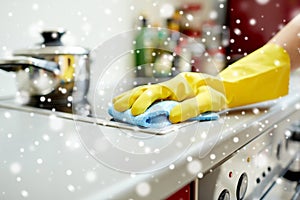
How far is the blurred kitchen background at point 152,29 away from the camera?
1.01m

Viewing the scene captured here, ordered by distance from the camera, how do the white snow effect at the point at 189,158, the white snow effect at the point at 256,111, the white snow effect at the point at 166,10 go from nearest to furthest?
the white snow effect at the point at 189,158
the white snow effect at the point at 256,111
the white snow effect at the point at 166,10

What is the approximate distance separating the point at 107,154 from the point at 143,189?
0.10 meters

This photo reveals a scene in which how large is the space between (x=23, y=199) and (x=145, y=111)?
1.00ft

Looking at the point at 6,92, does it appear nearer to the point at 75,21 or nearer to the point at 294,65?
the point at 75,21

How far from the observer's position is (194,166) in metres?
0.46

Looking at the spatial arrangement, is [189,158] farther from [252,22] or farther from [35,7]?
[252,22]

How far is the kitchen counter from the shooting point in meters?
0.37

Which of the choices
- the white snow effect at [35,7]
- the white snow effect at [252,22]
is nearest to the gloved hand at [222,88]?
the white snow effect at [35,7]

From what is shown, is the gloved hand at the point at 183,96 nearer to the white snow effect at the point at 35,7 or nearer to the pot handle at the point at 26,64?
the pot handle at the point at 26,64

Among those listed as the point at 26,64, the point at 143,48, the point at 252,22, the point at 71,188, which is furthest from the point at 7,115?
the point at 252,22

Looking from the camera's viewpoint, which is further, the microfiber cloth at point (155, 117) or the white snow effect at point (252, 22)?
the white snow effect at point (252, 22)

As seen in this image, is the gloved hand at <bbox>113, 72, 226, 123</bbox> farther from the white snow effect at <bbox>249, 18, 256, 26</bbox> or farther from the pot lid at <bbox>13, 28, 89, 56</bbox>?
the white snow effect at <bbox>249, 18, 256, 26</bbox>

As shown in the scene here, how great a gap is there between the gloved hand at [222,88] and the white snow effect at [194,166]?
15 centimetres

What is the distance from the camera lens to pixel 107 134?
1.83 feet
